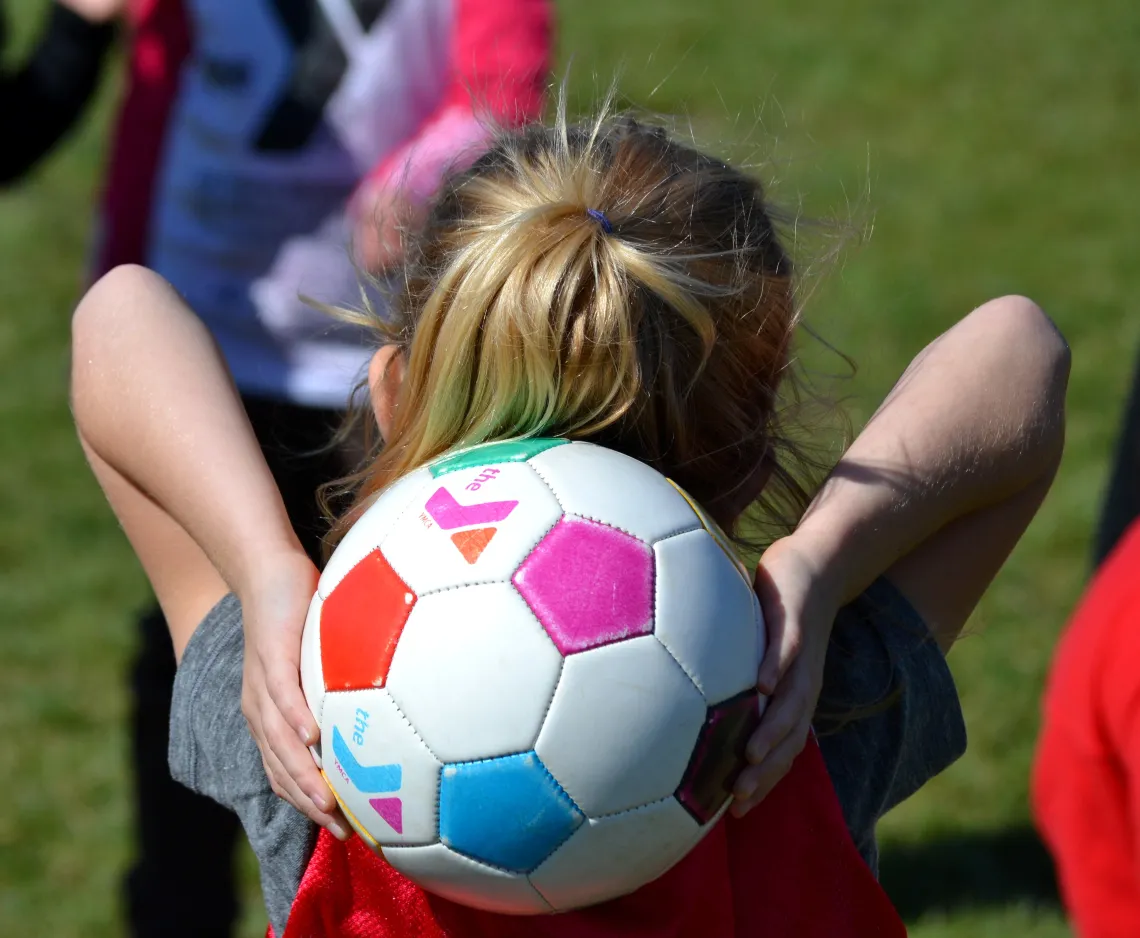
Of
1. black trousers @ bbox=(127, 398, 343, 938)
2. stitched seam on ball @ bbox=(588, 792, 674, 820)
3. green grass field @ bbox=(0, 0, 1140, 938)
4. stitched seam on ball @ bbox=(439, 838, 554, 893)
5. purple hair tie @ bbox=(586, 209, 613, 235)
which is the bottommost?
green grass field @ bbox=(0, 0, 1140, 938)

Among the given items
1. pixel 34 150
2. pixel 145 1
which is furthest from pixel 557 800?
pixel 34 150

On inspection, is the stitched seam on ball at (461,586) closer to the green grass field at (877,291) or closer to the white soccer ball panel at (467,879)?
the white soccer ball panel at (467,879)

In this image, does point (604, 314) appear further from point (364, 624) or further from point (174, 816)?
point (174, 816)

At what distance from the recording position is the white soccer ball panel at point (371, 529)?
134 cm

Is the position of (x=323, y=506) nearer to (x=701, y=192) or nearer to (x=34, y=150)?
(x=701, y=192)

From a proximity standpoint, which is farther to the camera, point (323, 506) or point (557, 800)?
point (323, 506)

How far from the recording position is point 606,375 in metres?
1.46

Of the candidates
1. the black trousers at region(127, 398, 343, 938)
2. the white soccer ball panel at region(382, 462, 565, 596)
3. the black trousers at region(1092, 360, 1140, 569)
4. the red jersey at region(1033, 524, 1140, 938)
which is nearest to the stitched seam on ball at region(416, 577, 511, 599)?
the white soccer ball panel at region(382, 462, 565, 596)

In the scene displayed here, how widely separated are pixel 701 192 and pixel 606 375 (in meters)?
0.29

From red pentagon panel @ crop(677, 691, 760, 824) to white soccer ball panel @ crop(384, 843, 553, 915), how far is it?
0.16 metres

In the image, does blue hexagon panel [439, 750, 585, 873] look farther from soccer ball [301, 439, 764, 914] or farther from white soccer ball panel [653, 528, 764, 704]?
white soccer ball panel [653, 528, 764, 704]

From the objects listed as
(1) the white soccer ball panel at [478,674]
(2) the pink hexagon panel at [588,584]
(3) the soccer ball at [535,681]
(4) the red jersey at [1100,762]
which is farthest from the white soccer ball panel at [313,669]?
(4) the red jersey at [1100,762]

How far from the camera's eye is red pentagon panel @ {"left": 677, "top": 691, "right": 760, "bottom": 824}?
50.6 inches

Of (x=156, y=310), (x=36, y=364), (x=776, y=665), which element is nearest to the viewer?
(x=776, y=665)
